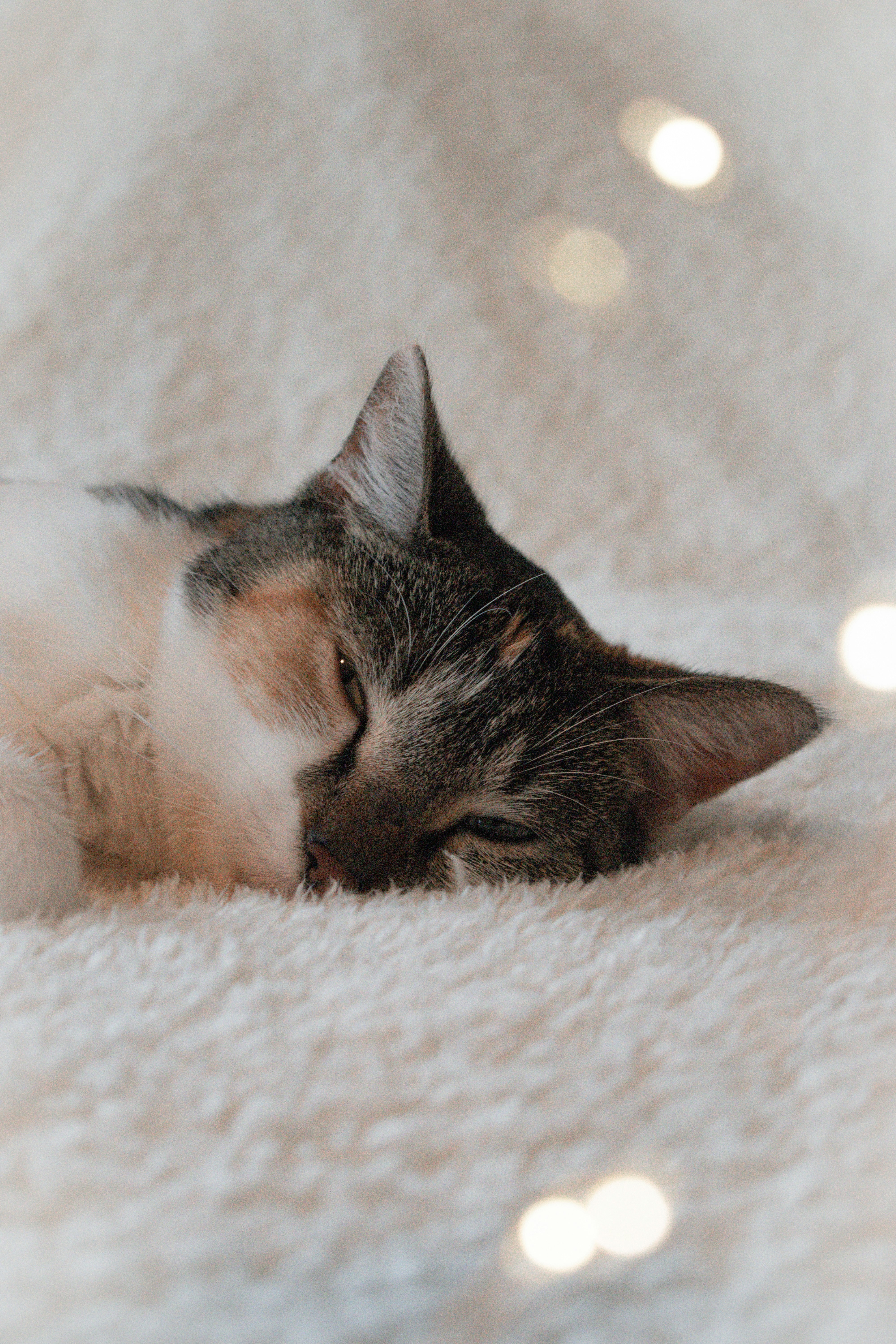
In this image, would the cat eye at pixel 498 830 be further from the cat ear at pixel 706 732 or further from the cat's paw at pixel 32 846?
the cat's paw at pixel 32 846

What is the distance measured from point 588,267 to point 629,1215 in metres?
1.63

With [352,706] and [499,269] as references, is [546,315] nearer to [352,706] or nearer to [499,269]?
[499,269]

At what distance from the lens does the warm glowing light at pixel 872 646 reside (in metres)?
1.56

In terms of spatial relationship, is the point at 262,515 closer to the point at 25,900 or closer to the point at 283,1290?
the point at 25,900

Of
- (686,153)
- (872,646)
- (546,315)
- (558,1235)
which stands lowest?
(558,1235)

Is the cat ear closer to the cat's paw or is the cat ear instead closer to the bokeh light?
the cat's paw

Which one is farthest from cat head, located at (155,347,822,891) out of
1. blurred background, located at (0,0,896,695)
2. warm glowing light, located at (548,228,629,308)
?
warm glowing light, located at (548,228,629,308)

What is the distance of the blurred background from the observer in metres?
1.75

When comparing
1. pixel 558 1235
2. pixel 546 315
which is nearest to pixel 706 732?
pixel 558 1235

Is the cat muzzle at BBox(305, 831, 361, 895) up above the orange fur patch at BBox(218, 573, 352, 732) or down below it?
below

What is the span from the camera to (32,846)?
0.86 meters

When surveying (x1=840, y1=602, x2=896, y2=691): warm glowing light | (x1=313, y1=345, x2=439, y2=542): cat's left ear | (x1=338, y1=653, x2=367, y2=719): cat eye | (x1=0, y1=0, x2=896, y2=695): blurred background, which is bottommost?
(x1=338, y1=653, x2=367, y2=719): cat eye

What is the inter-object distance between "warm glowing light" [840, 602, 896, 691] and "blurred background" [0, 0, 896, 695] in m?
0.04

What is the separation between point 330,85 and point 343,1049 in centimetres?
162
